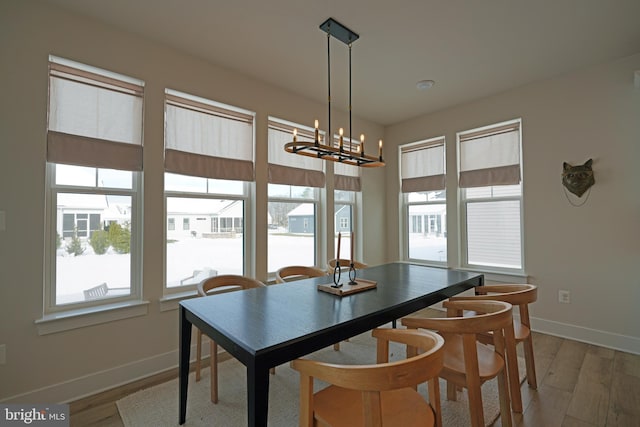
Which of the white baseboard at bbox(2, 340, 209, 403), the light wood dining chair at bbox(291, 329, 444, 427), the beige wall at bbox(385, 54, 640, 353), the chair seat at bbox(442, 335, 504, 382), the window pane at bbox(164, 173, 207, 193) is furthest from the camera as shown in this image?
the beige wall at bbox(385, 54, 640, 353)

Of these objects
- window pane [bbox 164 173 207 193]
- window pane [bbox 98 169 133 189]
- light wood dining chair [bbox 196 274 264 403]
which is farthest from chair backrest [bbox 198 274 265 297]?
window pane [bbox 98 169 133 189]

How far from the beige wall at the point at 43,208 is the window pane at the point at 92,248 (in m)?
0.15

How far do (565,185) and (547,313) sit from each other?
1416 millimetres

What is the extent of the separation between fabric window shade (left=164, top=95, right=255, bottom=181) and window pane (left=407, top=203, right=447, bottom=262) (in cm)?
264

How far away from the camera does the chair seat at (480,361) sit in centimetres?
160

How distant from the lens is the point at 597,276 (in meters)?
3.03

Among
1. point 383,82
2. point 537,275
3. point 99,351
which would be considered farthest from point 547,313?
point 99,351

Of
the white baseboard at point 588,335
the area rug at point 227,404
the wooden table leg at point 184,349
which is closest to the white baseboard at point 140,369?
the white baseboard at point 588,335

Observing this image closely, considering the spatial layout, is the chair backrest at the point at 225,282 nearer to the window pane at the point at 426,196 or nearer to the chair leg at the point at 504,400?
the chair leg at the point at 504,400

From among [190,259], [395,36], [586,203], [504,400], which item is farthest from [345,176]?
[504,400]

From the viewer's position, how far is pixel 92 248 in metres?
2.37

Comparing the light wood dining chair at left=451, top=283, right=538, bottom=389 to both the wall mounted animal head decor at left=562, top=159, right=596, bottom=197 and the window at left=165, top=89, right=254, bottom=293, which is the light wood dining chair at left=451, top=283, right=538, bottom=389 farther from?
the window at left=165, top=89, right=254, bottom=293

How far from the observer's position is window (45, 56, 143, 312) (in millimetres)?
2201

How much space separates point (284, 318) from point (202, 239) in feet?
5.78
